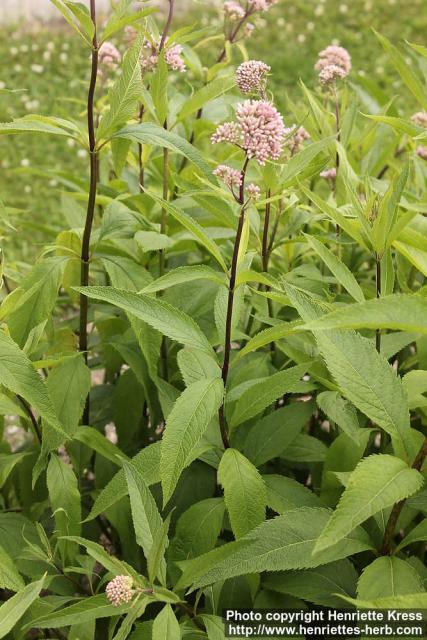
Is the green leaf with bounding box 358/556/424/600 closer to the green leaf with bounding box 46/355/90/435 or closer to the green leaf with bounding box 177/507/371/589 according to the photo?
the green leaf with bounding box 177/507/371/589

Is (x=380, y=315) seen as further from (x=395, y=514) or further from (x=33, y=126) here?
(x=33, y=126)

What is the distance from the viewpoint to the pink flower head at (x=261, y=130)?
133 cm

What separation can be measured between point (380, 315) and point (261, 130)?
1.49 feet

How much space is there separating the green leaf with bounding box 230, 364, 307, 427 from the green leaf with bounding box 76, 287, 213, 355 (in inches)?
5.1

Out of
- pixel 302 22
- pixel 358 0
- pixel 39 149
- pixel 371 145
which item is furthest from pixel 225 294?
pixel 358 0

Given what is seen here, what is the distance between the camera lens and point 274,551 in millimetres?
1334

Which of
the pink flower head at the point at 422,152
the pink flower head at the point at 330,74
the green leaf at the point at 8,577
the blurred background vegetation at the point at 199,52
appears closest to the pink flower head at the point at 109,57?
the pink flower head at the point at 330,74

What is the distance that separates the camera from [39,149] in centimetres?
614

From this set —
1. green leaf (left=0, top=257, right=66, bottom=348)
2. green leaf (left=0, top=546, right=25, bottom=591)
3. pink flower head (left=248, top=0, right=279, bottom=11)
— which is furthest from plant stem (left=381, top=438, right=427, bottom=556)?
pink flower head (left=248, top=0, right=279, bottom=11)

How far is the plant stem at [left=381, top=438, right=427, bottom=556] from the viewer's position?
4.12 feet

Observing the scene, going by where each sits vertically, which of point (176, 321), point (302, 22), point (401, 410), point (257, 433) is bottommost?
point (257, 433)

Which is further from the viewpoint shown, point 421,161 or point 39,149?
point 39,149

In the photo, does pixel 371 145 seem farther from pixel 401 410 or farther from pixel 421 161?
pixel 401 410

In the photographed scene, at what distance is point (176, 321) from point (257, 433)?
14.2 inches
